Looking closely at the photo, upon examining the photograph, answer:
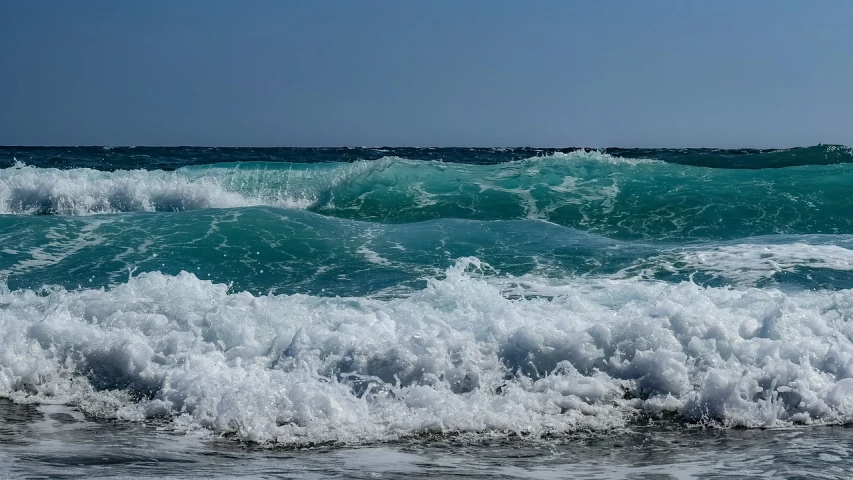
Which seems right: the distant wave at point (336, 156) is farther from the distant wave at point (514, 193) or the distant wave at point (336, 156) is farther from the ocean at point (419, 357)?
the ocean at point (419, 357)

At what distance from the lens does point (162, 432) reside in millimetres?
4883

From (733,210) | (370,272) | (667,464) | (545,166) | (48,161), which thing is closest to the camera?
(667,464)

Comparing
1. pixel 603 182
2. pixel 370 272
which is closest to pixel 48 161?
pixel 603 182

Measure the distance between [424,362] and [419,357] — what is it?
58 mm

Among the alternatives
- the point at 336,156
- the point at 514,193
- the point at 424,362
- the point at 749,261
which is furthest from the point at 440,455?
the point at 336,156

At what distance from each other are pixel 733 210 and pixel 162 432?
13.4m

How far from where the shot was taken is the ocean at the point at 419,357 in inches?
178

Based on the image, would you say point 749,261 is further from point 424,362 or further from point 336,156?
point 336,156

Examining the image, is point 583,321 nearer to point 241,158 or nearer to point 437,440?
point 437,440

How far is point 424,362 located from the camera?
18.9 ft

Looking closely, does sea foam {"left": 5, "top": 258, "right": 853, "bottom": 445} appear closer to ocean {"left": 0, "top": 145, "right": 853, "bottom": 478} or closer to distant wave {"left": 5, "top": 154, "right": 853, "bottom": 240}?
ocean {"left": 0, "top": 145, "right": 853, "bottom": 478}

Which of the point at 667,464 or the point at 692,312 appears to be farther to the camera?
the point at 692,312

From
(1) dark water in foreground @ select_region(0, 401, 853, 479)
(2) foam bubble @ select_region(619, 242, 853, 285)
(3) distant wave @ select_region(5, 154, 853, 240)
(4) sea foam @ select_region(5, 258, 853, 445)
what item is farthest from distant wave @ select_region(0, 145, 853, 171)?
(1) dark water in foreground @ select_region(0, 401, 853, 479)

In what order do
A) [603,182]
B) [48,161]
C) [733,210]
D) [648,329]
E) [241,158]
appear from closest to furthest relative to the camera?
[648,329] < [733,210] < [603,182] < [48,161] < [241,158]
